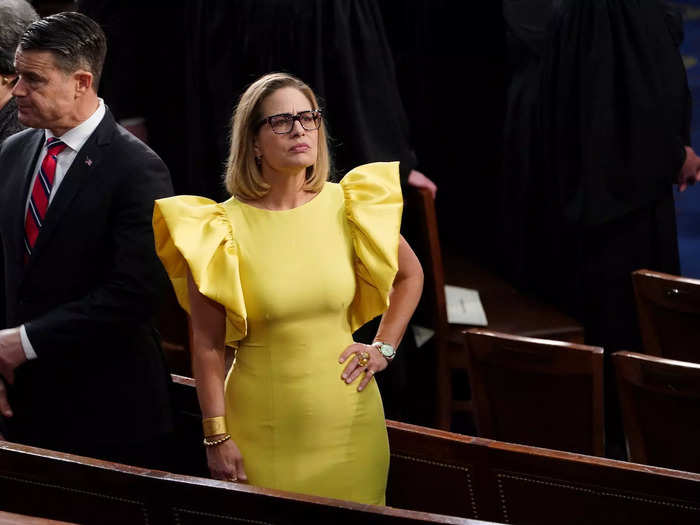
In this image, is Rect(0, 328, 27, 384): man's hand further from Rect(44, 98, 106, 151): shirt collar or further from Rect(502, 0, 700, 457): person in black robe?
Rect(502, 0, 700, 457): person in black robe

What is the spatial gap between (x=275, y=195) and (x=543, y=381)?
1173mm

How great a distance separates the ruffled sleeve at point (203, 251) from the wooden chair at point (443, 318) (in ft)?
6.46

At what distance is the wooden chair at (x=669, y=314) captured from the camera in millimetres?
3621

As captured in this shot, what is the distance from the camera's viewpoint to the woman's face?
2.33 m

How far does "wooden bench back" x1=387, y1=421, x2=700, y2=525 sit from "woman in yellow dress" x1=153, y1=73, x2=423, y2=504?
251 millimetres

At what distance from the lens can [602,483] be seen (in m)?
2.50

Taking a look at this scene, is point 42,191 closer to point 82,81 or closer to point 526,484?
point 82,81

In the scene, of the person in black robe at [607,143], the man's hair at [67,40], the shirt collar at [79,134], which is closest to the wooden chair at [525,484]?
the shirt collar at [79,134]

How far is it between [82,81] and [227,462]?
1.01 m

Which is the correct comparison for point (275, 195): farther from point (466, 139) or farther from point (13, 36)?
point (466, 139)

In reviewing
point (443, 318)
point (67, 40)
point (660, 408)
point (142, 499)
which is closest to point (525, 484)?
point (660, 408)

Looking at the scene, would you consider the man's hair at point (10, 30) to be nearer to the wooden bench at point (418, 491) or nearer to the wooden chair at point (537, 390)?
the wooden bench at point (418, 491)

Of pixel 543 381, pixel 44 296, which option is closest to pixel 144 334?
pixel 44 296

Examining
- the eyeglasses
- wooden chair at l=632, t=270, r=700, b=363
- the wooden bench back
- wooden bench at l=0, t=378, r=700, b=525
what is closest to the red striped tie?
wooden bench at l=0, t=378, r=700, b=525
